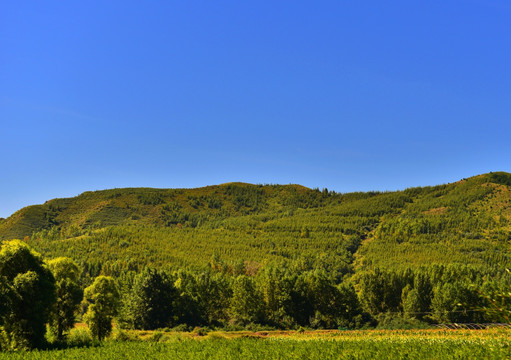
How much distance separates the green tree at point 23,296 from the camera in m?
48.7

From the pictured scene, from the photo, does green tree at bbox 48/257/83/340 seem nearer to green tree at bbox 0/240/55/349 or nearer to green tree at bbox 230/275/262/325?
green tree at bbox 0/240/55/349

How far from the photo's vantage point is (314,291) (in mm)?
121938

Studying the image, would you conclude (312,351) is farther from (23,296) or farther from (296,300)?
(296,300)

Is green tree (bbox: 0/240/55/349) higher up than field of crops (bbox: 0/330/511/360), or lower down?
higher up

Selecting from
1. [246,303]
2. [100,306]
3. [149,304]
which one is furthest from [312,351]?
[149,304]

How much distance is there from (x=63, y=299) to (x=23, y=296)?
1210 cm

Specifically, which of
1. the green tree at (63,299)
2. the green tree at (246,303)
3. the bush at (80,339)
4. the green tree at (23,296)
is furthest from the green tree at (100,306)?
the green tree at (246,303)

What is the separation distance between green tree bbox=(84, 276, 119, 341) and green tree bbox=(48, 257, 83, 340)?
3.15 metres

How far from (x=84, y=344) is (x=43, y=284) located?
31.7 ft

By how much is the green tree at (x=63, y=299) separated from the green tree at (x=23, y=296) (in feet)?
29.0

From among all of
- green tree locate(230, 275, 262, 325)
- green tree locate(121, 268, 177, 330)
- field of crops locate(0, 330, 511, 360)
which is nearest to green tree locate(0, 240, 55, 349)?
field of crops locate(0, 330, 511, 360)

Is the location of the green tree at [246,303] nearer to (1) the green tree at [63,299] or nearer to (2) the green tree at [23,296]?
(1) the green tree at [63,299]

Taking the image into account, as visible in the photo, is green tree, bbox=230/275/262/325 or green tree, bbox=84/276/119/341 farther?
green tree, bbox=230/275/262/325

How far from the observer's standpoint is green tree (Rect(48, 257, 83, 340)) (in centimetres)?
6031
